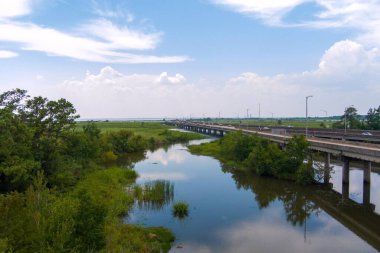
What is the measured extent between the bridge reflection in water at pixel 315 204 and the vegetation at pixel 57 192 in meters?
14.2

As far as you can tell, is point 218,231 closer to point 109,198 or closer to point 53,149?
point 109,198

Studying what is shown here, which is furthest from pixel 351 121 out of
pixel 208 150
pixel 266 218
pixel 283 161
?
pixel 266 218

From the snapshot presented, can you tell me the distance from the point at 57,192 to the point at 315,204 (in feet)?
95.3

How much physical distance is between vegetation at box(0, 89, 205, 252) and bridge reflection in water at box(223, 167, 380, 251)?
46.6ft

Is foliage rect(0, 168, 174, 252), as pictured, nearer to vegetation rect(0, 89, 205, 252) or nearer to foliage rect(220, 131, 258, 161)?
vegetation rect(0, 89, 205, 252)

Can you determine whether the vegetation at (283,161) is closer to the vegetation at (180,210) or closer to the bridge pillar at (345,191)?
the bridge pillar at (345,191)

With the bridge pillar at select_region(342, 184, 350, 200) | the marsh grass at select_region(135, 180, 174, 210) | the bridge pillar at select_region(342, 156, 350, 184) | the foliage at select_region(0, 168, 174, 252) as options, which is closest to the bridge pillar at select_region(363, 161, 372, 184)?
the bridge pillar at select_region(342, 156, 350, 184)

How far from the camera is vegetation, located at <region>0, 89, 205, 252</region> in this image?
17672 millimetres

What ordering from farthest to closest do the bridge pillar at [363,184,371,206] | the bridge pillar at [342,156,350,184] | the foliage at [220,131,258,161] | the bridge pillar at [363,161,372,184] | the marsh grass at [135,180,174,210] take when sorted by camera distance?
1. the foliage at [220,131,258,161]
2. the bridge pillar at [342,156,350,184]
3. the bridge pillar at [363,161,372,184]
4. the bridge pillar at [363,184,371,206]
5. the marsh grass at [135,180,174,210]

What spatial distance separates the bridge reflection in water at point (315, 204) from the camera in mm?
33375

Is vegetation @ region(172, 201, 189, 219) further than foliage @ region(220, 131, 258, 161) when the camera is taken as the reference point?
No

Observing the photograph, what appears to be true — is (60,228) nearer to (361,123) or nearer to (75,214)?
(75,214)

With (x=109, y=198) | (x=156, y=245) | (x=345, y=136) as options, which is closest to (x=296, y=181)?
(x=109, y=198)

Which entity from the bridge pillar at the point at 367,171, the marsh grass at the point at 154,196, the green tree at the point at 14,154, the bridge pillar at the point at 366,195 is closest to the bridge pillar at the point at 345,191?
the bridge pillar at the point at 366,195
